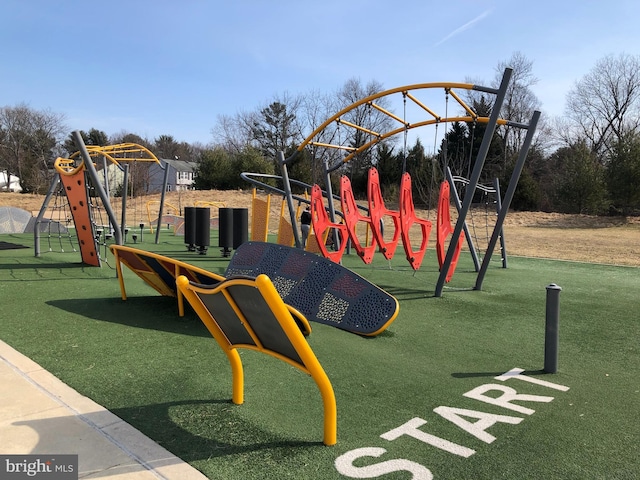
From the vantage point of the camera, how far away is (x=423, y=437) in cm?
307

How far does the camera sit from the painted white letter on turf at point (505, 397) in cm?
363

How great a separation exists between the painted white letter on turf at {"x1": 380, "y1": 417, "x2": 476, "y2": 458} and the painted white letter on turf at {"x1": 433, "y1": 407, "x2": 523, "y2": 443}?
223mm

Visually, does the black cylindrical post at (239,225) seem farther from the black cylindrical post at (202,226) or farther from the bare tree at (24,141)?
the bare tree at (24,141)

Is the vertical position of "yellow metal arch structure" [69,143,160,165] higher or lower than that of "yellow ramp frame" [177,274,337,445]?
higher

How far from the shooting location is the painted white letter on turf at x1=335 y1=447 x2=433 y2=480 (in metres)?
2.60

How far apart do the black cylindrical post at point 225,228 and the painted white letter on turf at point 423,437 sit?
34.4ft

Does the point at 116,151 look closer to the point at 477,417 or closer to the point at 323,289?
the point at 323,289

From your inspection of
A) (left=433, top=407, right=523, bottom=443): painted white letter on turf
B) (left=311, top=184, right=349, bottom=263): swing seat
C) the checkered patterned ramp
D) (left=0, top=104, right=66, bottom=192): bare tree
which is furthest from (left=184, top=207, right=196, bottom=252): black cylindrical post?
(left=0, top=104, right=66, bottom=192): bare tree

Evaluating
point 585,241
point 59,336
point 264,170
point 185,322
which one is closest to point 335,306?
point 185,322

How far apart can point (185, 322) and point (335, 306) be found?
1801mm

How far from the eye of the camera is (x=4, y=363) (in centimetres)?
420

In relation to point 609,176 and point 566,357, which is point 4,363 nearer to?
point 566,357

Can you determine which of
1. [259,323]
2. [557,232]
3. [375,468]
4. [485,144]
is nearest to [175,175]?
[557,232]

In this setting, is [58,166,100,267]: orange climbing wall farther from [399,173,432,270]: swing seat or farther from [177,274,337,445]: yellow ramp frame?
[177,274,337,445]: yellow ramp frame
